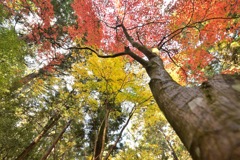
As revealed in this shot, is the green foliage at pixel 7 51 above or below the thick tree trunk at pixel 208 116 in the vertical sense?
above

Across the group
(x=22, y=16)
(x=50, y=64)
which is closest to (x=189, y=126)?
(x=50, y=64)

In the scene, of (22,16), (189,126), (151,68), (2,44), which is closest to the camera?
(189,126)

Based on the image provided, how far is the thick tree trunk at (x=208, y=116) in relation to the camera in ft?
3.69

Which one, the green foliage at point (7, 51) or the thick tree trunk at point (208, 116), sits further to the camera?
the green foliage at point (7, 51)

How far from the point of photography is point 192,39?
37.0 feet

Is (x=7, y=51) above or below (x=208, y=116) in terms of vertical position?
above

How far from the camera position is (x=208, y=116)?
55.6 inches

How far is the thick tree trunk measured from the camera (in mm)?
1126

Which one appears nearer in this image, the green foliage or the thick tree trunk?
the thick tree trunk

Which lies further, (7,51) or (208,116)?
(7,51)

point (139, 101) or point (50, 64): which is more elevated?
point (50, 64)

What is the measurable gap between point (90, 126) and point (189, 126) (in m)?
11.9

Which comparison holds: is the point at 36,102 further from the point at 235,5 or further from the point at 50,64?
the point at 235,5

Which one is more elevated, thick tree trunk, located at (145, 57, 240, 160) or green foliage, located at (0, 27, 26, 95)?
green foliage, located at (0, 27, 26, 95)
